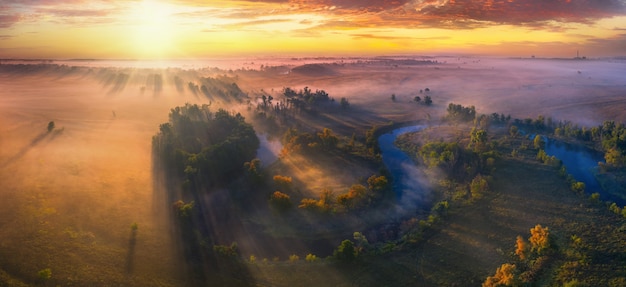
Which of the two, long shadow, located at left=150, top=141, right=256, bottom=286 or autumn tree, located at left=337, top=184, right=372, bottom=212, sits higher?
autumn tree, located at left=337, top=184, right=372, bottom=212

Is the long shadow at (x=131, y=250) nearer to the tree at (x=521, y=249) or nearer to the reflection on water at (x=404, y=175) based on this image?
the reflection on water at (x=404, y=175)

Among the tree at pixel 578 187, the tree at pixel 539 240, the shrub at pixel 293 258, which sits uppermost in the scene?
the tree at pixel 578 187

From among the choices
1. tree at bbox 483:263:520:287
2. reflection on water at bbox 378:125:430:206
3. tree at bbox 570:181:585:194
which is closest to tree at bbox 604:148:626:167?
tree at bbox 570:181:585:194

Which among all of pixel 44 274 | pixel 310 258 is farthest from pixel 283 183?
pixel 44 274

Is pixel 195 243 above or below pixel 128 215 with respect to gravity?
below

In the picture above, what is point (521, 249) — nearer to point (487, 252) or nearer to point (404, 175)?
point (487, 252)

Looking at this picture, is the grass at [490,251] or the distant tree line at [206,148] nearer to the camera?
the grass at [490,251]

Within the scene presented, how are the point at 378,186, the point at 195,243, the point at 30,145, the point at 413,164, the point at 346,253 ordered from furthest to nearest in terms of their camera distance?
the point at 413,164 < the point at 30,145 < the point at 378,186 < the point at 195,243 < the point at 346,253

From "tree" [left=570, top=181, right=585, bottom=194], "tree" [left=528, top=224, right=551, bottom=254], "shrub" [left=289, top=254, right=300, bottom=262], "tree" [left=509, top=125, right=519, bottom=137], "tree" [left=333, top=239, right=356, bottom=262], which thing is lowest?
"shrub" [left=289, top=254, right=300, bottom=262]

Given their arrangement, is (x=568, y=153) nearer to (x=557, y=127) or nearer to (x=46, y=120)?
(x=557, y=127)

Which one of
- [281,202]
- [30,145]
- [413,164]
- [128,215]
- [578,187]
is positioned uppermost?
[30,145]

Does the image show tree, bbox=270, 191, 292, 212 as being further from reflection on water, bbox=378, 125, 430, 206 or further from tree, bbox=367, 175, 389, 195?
reflection on water, bbox=378, 125, 430, 206

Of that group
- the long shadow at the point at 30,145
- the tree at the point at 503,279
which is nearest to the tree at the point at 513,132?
the tree at the point at 503,279

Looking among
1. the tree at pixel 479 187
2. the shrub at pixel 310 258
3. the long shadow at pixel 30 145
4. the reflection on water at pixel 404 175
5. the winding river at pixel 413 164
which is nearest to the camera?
the shrub at pixel 310 258
